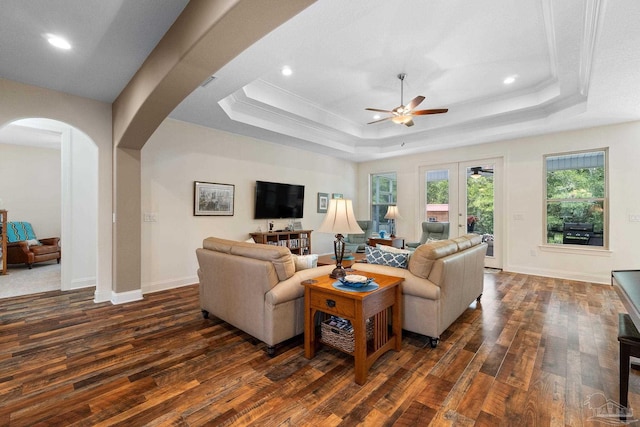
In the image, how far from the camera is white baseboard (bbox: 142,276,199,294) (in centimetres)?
412

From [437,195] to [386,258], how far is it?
14.3 feet

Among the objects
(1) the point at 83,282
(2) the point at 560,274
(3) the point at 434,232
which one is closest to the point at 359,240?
(3) the point at 434,232

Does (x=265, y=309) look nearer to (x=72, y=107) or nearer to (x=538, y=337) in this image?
(x=538, y=337)

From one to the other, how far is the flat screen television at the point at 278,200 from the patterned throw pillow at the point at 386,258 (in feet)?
9.97

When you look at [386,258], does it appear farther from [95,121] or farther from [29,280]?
[29,280]

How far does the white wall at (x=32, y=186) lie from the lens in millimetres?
6316

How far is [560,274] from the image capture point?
5.06m

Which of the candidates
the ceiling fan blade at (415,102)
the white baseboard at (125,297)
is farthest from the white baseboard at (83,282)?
the ceiling fan blade at (415,102)

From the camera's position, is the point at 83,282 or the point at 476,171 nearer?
the point at 83,282

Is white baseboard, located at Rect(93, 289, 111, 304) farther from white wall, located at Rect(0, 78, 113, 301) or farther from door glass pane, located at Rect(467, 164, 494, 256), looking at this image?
door glass pane, located at Rect(467, 164, 494, 256)

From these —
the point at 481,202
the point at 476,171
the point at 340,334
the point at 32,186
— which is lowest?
the point at 340,334

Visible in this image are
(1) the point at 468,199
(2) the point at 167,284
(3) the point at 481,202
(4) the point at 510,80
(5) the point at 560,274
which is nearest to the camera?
(4) the point at 510,80

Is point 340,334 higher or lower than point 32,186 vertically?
lower

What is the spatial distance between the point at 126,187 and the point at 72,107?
1133mm
